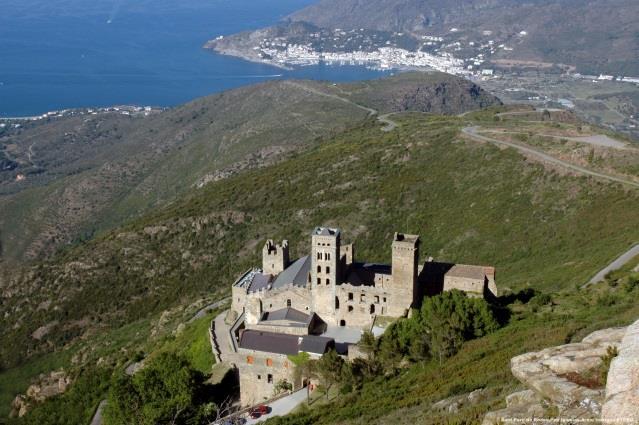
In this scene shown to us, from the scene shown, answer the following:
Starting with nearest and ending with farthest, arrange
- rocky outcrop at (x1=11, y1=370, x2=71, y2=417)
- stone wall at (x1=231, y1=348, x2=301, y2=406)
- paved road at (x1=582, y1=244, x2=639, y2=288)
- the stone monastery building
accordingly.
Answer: stone wall at (x1=231, y1=348, x2=301, y2=406)
the stone monastery building
paved road at (x1=582, y1=244, x2=639, y2=288)
rocky outcrop at (x1=11, y1=370, x2=71, y2=417)

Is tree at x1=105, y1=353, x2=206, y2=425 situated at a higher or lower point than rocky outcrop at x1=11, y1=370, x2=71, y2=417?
higher

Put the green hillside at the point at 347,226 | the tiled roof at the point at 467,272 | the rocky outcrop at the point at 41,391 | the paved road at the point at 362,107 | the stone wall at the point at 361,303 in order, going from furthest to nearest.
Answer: the paved road at the point at 362,107 < the green hillside at the point at 347,226 < the rocky outcrop at the point at 41,391 < the tiled roof at the point at 467,272 < the stone wall at the point at 361,303

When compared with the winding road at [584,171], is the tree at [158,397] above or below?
below

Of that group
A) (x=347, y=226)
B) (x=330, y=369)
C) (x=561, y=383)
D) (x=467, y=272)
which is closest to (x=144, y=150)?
(x=347, y=226)

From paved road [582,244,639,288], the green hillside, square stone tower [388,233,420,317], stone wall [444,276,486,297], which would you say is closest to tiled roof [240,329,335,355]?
square stone tower [388,233,420,317]

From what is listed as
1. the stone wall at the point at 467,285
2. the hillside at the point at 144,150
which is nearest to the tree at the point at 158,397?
the stone wall at the point at 467,285

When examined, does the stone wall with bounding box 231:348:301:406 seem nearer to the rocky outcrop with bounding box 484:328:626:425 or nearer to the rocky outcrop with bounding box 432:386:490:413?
the rocky outcrop with bounding box 432:386:490:413

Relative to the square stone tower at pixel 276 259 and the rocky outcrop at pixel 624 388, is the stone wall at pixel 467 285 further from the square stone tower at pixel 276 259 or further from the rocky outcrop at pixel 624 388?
the rocky outcrop at pixel 624 388
